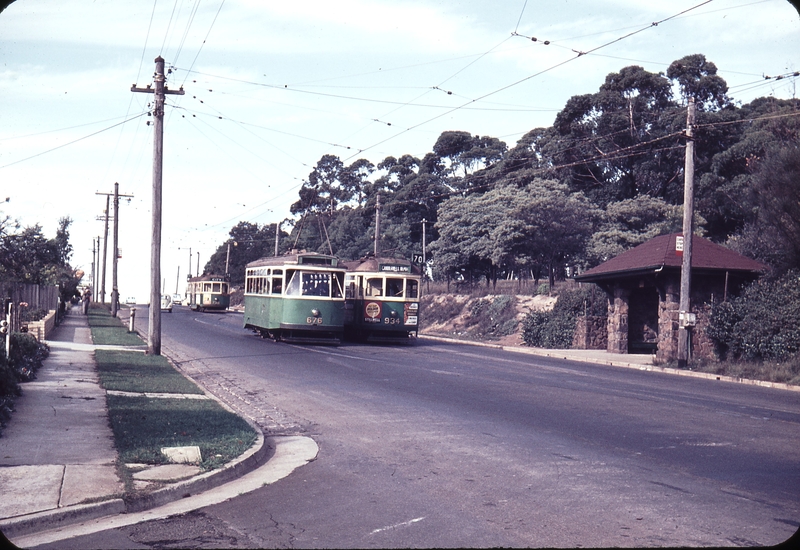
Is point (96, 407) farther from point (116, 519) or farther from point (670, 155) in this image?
point (670, 155)

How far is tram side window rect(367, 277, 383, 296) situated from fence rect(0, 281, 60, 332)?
1251cm

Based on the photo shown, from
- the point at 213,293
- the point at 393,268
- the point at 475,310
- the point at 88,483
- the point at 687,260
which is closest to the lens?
the point at 88,483

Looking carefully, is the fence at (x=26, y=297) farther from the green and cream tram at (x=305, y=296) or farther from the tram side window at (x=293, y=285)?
the tram side window at (x=293, y=285)

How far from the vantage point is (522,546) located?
592 cm

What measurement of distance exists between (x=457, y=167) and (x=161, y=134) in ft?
193

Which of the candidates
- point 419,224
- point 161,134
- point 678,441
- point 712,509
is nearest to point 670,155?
point 419,224

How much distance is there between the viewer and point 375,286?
31.6 meters

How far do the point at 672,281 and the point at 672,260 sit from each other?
0.82 m

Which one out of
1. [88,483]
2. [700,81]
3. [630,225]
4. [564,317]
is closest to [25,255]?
[564,317]

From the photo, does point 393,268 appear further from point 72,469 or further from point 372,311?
point 72,469

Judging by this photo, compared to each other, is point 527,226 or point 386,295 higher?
point 527,226

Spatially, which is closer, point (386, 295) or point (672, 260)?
point (672, 260)

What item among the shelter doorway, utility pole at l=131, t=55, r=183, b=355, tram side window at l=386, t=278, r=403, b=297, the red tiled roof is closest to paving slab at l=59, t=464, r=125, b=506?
utility pole at l=131, t=55, r=183, b=355

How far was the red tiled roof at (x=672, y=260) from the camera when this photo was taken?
26.9 metres
